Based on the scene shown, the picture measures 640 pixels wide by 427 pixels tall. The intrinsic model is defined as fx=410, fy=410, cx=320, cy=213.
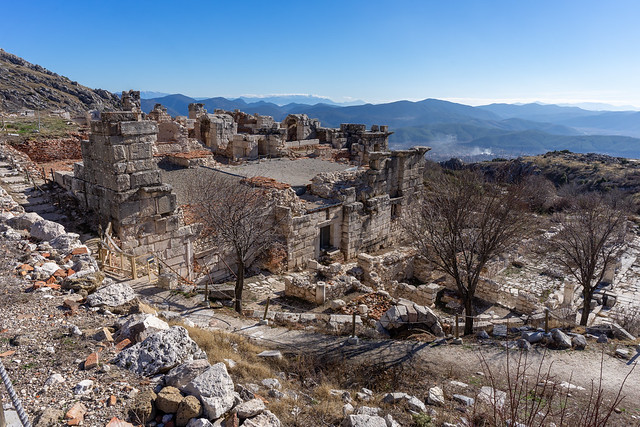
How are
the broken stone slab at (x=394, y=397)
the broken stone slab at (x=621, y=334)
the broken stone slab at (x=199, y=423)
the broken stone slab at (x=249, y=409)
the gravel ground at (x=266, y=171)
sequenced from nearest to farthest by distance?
the broken stone slab at (x=199, y=423) → the broken stone slab at (x=249, y=409) → the broken stone slab at (x=394, y=397) → the broken stone slab at (x=621, y=334) → the gravel ground at (x=266, y=171)

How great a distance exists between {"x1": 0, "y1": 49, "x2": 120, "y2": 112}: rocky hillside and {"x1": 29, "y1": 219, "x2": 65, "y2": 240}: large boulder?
5042cm

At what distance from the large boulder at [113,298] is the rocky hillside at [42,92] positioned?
54.2 m

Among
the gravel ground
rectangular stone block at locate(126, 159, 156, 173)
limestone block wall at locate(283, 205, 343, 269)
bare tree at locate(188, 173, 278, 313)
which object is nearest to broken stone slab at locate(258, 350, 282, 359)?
bare tree at locate(188, 173, 278, 313)

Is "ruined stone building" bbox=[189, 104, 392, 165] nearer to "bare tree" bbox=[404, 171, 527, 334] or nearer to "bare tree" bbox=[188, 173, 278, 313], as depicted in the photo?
"bare tree" bbox=[188, 173, 278, 313]

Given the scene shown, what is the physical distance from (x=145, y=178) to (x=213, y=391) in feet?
24.5

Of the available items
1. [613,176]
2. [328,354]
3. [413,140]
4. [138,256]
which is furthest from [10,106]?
[413,140]

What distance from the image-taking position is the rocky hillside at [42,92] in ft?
179

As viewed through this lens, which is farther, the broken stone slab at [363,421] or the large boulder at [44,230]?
the large boulder at [44,230]

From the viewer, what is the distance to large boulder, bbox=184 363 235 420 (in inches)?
172

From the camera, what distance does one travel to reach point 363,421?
5035 mm

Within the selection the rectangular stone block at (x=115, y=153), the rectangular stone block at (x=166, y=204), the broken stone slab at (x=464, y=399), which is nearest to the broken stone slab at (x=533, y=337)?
the broken stone slab at (x=464, y=399)

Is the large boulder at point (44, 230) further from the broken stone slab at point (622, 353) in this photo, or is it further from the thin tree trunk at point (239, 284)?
the broken stone slab at point (622, 353)

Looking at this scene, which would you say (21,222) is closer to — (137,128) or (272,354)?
(137,128)

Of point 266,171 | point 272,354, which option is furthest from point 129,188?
point 266,171
